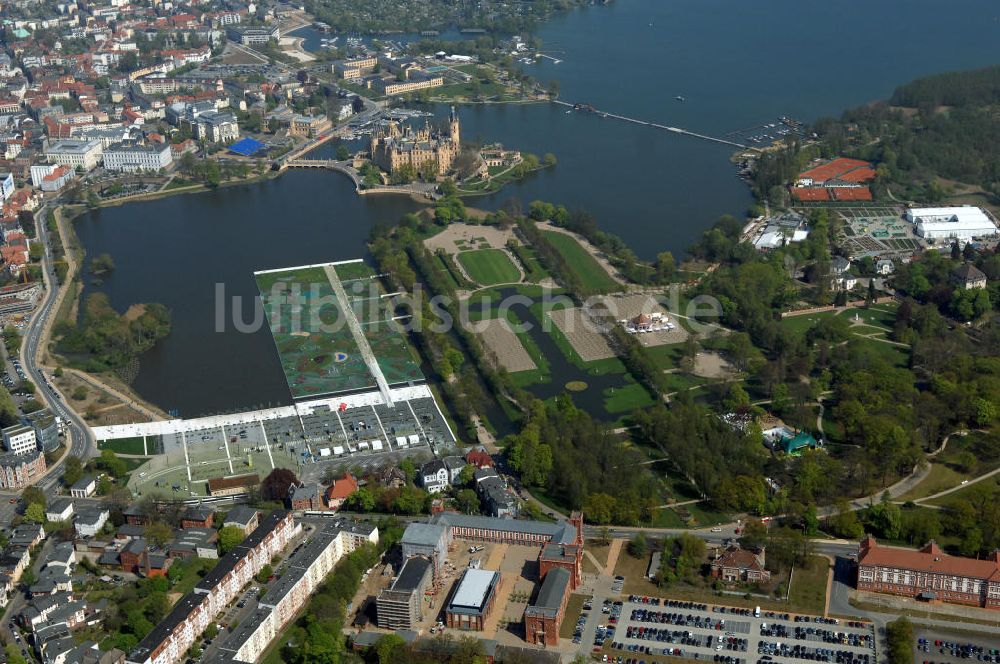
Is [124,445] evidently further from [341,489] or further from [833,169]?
[833,169]

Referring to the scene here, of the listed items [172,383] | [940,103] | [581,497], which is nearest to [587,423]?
[581,497]

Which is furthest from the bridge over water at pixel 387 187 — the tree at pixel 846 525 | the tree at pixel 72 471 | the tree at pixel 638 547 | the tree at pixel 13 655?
the tree at pixel 13 655

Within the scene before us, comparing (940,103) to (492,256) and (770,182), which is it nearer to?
(770,182)

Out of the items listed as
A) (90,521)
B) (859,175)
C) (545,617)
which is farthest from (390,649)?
(859,175)

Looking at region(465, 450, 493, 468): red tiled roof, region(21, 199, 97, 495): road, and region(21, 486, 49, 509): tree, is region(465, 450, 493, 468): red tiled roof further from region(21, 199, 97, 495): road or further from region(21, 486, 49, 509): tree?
region(21, 486, 49, 509): tree

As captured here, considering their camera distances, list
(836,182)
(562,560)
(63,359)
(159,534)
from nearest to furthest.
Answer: (562,560), (159,534), (63,359), (836,182)
